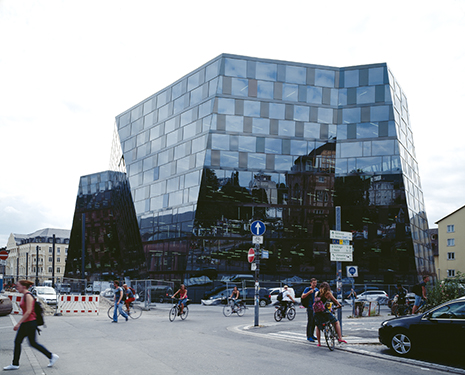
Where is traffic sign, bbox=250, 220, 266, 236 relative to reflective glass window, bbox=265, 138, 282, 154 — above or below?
below

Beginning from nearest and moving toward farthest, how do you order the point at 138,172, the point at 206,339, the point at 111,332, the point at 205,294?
the point at 206,339, the point at 111,332, the point at 205,294, the point at 138,172

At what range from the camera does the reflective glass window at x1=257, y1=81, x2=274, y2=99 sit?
43.6 metres

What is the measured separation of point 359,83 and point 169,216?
2101 centimetres

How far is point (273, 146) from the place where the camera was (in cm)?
4266

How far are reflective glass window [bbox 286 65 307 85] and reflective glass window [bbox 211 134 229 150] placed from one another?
26.4 ft

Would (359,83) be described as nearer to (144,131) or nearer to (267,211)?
(267,211)

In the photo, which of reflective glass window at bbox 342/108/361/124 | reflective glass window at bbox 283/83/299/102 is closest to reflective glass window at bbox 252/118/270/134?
reflective glass window at bbox 283/83/299/102

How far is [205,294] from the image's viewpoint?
3791 cm

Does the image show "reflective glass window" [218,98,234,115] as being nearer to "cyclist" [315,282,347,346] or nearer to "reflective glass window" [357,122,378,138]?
"reflective glass window" [357,122,378,138]

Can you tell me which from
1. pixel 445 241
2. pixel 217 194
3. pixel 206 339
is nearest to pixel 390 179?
pixel 217 194

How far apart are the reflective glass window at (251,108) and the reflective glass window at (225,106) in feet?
4.09

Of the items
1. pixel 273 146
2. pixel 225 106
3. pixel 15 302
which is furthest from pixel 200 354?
pixel 225 106

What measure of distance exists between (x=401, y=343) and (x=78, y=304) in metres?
18.2

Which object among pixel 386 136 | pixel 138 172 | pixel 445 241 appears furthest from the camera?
pixel 445 241
